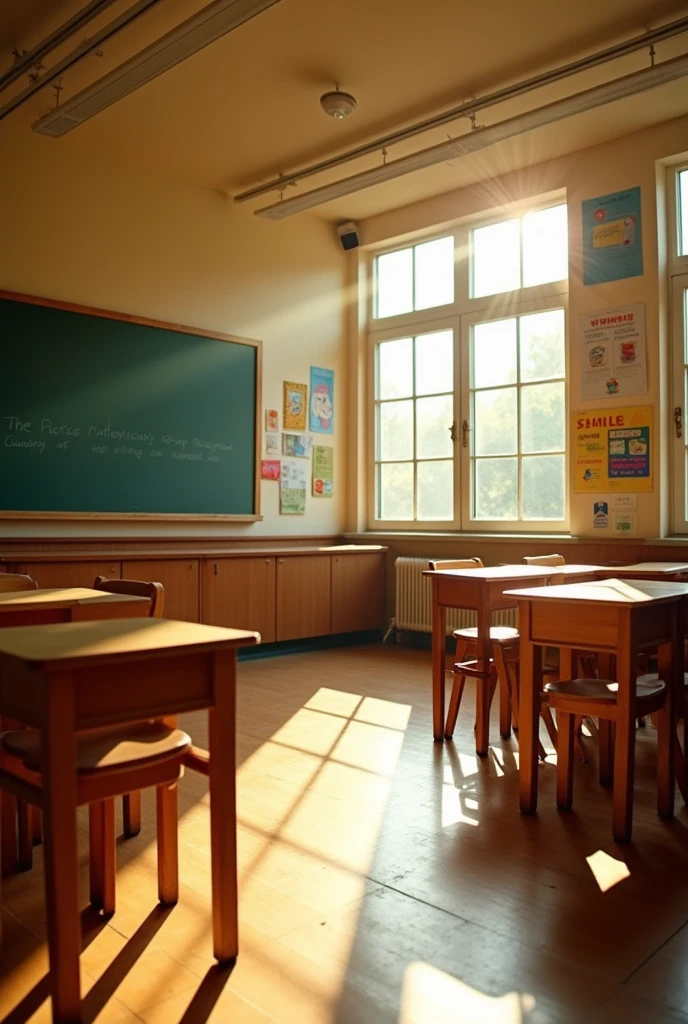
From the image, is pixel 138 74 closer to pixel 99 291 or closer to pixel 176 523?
pixel 99 291

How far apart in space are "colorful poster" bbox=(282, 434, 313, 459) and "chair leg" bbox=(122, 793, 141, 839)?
14.8 feet

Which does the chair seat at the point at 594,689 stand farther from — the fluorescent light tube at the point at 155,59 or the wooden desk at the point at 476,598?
the fluorescent light tube at the point at 155,59

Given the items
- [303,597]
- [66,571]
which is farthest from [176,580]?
[303,597]

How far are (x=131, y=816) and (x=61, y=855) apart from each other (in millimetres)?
1172

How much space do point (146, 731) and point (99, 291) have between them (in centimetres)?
440

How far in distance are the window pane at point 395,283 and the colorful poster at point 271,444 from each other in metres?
1.66

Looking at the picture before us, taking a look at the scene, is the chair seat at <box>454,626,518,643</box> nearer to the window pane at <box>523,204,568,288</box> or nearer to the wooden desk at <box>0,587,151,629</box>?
the wooden desk at <box>0,587,151,629</box>

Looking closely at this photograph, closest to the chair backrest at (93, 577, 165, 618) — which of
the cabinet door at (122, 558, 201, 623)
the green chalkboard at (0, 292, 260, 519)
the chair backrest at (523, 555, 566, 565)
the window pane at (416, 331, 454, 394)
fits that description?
the chair backrest at (523, 555, 566, 565)

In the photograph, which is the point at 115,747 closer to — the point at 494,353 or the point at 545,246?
the point at 494,353

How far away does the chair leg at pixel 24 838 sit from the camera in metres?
2.39

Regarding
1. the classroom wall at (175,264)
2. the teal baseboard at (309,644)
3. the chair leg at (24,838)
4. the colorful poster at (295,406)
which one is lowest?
the teal baseboard at (309,644)

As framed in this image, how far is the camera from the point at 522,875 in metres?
2.33

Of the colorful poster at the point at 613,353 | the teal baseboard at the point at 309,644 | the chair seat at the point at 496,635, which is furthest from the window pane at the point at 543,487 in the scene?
the chair seat at the point at 496,635

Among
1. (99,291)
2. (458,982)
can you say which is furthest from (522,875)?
(99,291)
